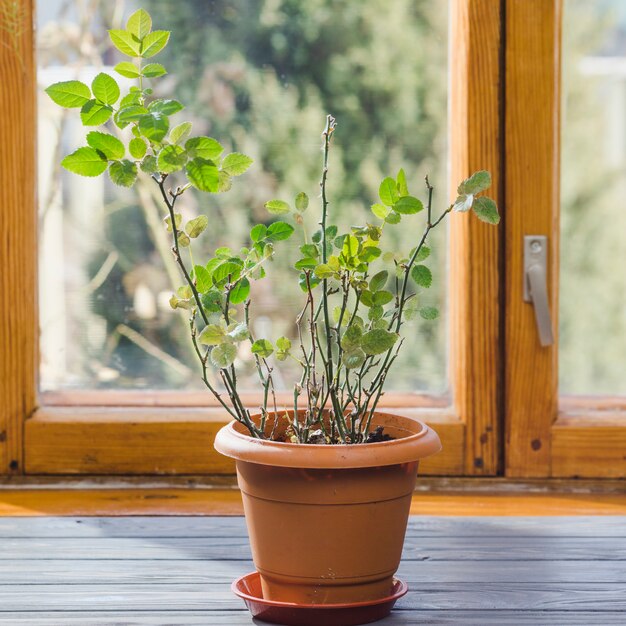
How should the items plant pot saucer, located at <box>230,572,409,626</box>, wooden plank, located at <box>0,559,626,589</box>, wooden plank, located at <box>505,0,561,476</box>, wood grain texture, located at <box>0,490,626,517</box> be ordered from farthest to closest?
wooden plank, located at <box>505,0,561,476</box>, wood grain texture, located at <box>0,490,626,517</box>, wooden plank, located at <box>0,559,626,589</box>, plant pot saucer, located at <box>230,572,409,626</box>

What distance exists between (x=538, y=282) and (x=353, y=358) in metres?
0.72

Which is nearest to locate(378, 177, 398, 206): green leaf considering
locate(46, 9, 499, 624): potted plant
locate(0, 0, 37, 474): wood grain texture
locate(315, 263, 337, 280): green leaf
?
locate(46, 9, 499, 624): potted plant

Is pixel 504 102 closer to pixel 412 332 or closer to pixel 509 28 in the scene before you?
pixel 509 28

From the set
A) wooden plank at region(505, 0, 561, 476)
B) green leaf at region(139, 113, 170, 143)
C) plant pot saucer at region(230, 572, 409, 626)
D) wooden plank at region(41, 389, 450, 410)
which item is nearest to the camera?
green leaf at region(139, 113, 170, 143)

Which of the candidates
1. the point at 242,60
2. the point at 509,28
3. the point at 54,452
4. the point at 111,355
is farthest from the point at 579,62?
the point at 54,452

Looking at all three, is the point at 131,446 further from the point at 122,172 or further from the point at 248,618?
the point at 122,172

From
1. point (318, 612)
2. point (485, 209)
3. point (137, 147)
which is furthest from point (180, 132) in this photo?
point (318, 612)

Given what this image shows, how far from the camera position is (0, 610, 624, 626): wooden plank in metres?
1.11

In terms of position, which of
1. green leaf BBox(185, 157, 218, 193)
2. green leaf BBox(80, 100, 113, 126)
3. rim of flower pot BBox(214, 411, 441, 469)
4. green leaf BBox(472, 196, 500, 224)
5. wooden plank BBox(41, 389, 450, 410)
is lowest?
wooden plank BBox(41, 389, 450, 410)

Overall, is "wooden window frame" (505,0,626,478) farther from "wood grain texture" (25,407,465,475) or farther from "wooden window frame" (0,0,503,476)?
"wood grain texture" (25,407,465,475)

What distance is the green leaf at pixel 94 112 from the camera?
3.44 feet

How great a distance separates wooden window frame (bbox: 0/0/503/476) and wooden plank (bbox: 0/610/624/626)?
1.99 feet

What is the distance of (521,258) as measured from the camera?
1713mm

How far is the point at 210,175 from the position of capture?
3.43 ft
